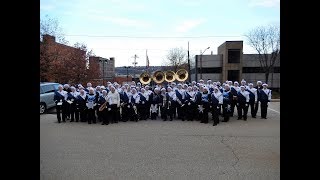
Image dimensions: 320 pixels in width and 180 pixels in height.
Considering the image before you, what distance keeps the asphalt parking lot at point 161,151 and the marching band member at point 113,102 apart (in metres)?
1.05

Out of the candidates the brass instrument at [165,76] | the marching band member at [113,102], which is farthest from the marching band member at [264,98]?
the marching band member at [113,102]

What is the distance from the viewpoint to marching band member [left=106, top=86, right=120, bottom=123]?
15547 millimetres

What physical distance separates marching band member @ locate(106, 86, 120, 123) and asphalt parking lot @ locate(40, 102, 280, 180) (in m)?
1.05

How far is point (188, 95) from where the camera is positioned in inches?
650

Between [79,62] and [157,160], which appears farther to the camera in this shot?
[79,62]

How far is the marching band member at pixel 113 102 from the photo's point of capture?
15.5 meters

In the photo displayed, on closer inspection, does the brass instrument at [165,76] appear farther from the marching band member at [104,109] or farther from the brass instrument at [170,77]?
the marching band member at [104,109]

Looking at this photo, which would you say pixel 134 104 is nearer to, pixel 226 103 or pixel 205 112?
pixel 205 112

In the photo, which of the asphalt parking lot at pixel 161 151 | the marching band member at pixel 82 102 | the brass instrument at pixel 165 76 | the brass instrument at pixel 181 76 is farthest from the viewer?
the brass instrument at pixel 181 76
